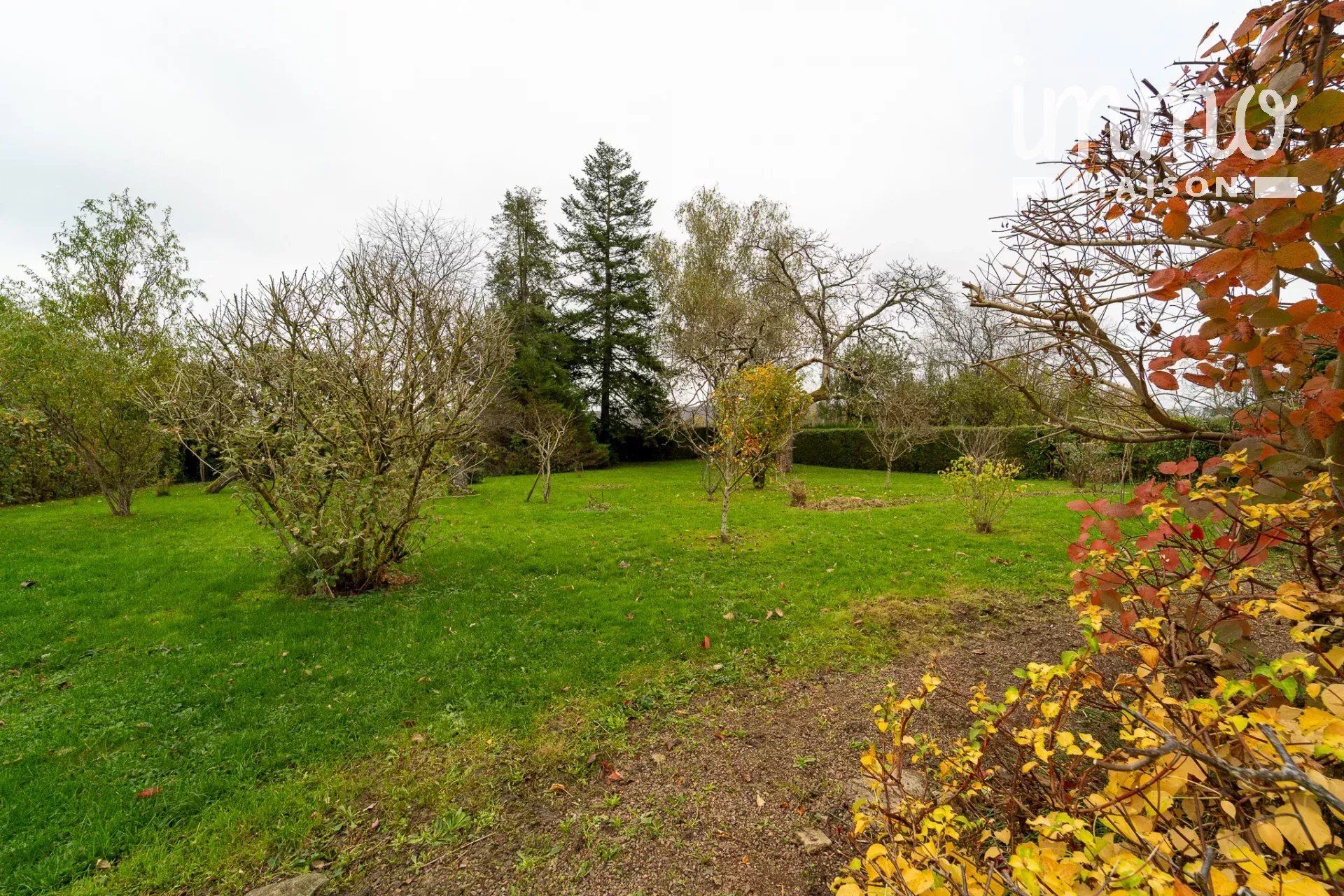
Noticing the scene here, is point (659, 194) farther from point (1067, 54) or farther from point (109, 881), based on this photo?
point (109, 881)

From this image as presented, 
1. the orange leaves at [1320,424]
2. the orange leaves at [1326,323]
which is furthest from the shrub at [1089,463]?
the orange leaves at [1326,323]

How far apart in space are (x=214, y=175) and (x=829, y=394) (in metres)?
17.3

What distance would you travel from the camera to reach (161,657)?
386 centimetres

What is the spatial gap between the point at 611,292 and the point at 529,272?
386 cm

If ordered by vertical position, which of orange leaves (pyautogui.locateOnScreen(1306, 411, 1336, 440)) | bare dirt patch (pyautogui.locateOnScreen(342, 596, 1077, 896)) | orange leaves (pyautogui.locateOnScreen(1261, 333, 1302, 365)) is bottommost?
bare dirt patch (pyautogui.locateOnScreen(342, 596, 1077, 896))

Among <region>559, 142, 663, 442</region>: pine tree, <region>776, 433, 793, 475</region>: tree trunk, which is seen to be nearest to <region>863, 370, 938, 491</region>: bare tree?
<region>776, 433, 793, 475</region>: tree trunk

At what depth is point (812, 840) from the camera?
2146 millimetres

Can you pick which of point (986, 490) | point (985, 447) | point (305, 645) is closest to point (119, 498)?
point (305, 645)

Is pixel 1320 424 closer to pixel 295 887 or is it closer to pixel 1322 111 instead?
pixel 1322 111

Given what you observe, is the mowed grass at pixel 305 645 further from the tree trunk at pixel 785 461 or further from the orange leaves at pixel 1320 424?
the tree trunk at pixel 785 461

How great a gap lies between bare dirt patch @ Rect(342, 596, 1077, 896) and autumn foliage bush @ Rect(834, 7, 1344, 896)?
751 millimetres

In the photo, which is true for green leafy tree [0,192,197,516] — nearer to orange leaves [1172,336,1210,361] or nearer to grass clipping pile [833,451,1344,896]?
grass clipping pile [833,451,1344,896]

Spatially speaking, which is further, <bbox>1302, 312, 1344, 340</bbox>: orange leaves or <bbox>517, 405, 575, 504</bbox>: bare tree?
<bbox>517, 405, 575, 504</bbox>: bare tree

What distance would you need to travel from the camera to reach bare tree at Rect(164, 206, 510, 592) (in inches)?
195
